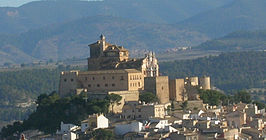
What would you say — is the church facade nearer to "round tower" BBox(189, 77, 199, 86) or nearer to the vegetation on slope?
the vegetation on slope

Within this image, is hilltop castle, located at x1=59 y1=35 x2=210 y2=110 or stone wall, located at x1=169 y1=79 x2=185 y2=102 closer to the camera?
hilltop castle, located at x1=59 y1=35 x2=210 y2=110

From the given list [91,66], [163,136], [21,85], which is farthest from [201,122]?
[21,85]

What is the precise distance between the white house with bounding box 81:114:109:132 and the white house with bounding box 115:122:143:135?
177 cm

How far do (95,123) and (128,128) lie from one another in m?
3.14

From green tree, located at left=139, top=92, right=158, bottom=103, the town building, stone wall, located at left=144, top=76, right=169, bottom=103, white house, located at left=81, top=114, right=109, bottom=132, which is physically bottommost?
white house, located at left=81, top=114, right=109, bottom=132

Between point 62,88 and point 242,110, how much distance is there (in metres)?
16.3

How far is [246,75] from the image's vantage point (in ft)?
646

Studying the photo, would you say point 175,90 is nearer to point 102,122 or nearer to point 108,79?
point 108,79

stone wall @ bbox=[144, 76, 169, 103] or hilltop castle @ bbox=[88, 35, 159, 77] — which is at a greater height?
hilltop castle @ bbox=[88, 35, 159, 77]

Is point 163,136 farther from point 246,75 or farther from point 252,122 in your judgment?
point 246,75

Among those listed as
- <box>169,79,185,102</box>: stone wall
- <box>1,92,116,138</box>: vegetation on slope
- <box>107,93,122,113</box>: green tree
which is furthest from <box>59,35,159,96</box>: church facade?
<box>107,93,122,113</box>: green tree

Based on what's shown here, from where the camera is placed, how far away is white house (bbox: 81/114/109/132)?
251 feet

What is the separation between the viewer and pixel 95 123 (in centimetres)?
7662

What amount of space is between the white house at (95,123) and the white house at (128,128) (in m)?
1.77
